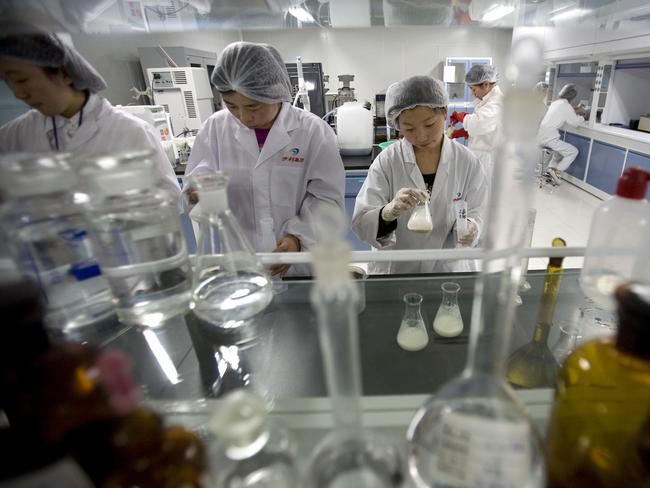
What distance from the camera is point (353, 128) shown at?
285 cm

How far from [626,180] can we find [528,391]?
29 cm

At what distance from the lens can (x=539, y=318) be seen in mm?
811

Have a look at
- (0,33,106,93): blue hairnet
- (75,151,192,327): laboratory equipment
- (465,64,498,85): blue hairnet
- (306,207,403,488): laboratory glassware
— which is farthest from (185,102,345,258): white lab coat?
(465,64,498,85): blue hairnet

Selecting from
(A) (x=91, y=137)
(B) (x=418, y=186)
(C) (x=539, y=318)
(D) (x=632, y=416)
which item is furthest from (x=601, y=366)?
(B) (x=418, y=186)

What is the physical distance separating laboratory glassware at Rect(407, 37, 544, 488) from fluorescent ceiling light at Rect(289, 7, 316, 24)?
62cm

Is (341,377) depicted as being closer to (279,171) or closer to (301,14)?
(301,14)

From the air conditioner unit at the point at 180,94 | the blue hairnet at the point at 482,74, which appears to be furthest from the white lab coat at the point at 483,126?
the air conditioner unit at the point at 180,94

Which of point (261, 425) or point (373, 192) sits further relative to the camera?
point (373, 192)

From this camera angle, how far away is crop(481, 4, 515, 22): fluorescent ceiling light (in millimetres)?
778

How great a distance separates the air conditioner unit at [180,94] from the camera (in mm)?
3543

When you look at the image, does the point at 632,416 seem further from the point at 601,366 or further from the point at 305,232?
the point at 305,232

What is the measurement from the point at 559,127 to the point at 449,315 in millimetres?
5664

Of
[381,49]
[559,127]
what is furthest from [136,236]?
[381,49]

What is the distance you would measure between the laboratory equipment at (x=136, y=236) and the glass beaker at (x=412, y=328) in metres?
0.45
